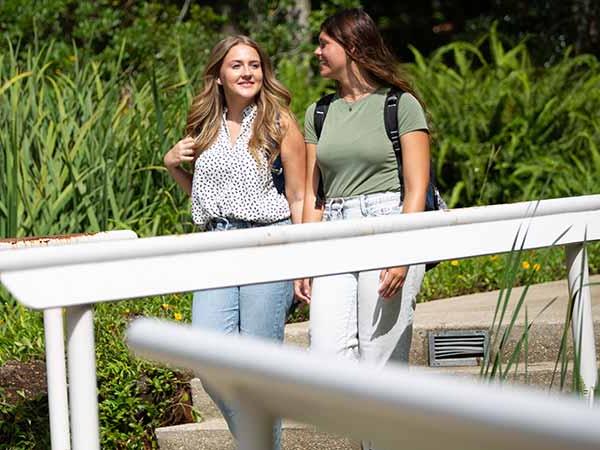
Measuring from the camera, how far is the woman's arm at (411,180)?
3.84 meters

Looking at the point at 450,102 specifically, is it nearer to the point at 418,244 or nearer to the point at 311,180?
the point at 311,180

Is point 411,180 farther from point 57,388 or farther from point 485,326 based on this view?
point 485,326

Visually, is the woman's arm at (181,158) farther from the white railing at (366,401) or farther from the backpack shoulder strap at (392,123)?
the white railing at (366,401)

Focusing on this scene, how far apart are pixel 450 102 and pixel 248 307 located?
5.02m

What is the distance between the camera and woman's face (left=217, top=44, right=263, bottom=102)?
4.42 meters

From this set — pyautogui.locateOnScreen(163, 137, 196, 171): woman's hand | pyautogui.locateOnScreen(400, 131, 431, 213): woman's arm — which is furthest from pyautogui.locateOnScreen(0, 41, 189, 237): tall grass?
pyautogui.locateOnScreen(400, 131, 431, 213): woman's arm

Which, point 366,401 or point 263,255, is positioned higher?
point 263,255

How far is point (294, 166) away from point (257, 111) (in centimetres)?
25

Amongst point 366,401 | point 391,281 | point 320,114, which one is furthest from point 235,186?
point 366,401

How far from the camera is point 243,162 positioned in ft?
14.3

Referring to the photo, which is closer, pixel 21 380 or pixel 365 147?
pixel 365 147

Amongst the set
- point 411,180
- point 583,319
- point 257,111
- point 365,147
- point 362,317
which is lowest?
point 583,319

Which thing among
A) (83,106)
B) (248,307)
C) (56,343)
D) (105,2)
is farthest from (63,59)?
(56,343)

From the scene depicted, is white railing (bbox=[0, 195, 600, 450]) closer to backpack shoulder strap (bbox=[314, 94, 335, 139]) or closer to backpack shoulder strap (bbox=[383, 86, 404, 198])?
backpack shoulder strap (bbox=[383, 86, 404, 198])
